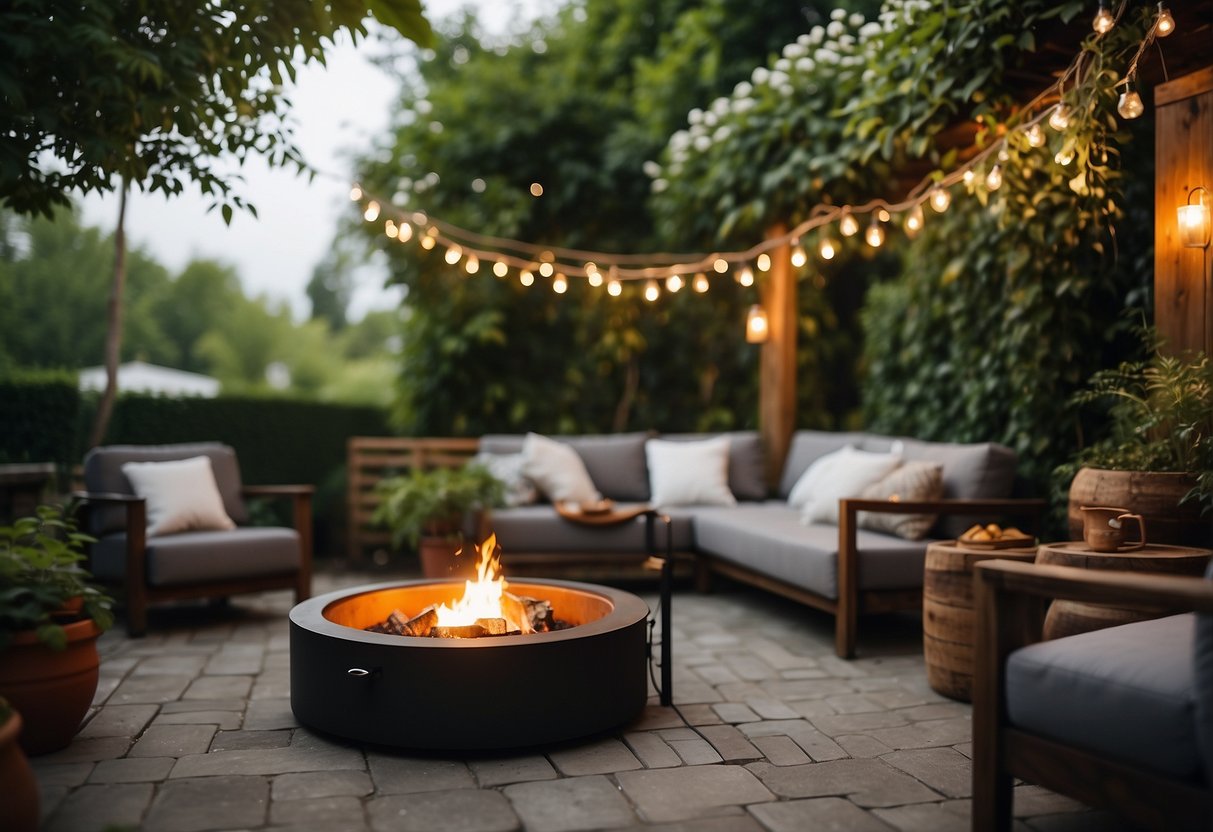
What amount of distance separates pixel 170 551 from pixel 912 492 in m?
3.40

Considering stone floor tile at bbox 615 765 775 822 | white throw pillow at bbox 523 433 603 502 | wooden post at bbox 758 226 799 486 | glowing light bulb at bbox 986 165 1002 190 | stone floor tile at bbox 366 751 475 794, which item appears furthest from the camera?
wooden post at bbox 758 226 799 486

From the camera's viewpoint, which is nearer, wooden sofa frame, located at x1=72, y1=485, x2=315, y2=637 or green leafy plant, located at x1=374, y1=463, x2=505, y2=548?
wooden sofa frame, located at x1=72, y1=485, x2=315, y2=637

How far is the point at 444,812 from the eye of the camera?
2.19 metres

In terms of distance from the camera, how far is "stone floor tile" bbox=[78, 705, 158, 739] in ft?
9.12

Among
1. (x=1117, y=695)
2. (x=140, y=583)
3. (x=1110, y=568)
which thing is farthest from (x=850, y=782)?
(x=140, y=583)

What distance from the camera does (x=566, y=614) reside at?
340 centimetres

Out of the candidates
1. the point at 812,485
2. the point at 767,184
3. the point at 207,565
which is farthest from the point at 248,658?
the point at 767,184

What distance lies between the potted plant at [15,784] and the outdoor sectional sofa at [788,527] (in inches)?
115

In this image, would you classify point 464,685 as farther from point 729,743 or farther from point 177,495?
point 177,495

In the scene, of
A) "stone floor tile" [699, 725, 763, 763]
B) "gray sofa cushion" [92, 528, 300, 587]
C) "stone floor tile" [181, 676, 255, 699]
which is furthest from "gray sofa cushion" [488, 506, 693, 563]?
"stone floor tile" [699, 725, 763, 763]

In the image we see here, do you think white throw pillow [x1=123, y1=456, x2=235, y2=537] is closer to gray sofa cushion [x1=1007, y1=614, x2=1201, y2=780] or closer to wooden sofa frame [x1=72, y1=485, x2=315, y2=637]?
wooden sofa frame [x1=72, y1=485, x2=315, y2=637]

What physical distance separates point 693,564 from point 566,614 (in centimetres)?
214

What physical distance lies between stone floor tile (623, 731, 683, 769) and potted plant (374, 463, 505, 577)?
7.73 ft

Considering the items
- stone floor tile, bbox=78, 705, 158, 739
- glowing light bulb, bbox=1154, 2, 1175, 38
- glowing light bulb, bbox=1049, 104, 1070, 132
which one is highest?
glowing light bulb, bbox=1154, 2, 1175, 38
